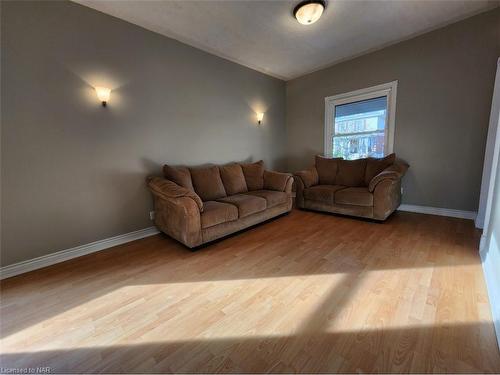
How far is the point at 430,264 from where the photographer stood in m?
1.91

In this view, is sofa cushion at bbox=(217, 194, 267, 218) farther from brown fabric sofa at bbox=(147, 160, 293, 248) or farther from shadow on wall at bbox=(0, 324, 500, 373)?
shadow on wall at bbox=(0, 324, 500, 373)

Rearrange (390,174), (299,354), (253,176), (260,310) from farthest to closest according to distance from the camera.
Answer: (253,176)
(390,174)
(260,310)
(299,354)

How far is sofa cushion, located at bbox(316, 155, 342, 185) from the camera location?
384cm

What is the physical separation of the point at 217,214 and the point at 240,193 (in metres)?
0.99

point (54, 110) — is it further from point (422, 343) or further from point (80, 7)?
point (422, 343)

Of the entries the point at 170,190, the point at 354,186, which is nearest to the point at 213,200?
the point at 170,190

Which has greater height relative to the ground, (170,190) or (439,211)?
(170,190)

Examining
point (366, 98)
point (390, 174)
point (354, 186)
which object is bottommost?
point (354, 186)

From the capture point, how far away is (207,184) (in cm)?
302

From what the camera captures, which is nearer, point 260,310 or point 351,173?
point 260,310

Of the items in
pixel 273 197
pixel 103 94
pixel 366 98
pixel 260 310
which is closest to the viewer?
pixel 260 310

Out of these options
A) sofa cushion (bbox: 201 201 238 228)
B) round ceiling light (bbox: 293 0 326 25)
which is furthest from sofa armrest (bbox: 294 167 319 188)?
round ceiling light (bbox: 293 0 326 25)

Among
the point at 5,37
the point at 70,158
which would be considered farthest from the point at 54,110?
the point at 5,37

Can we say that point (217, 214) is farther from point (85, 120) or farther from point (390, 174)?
point (390, 174)
